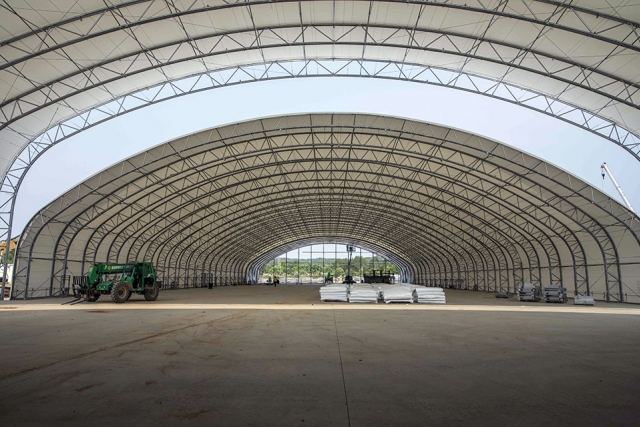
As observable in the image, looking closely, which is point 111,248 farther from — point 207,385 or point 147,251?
point 207,385

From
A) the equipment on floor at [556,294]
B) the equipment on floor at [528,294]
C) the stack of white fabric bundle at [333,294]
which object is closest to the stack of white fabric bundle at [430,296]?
the stack of white fabric bundle at [333,294]

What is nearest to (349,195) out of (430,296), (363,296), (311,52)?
(363,296)

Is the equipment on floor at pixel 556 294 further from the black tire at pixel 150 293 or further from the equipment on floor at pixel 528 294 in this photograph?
the black tire at pixel 150 293

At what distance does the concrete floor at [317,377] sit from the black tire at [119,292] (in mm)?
12448

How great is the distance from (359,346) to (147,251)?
125ft

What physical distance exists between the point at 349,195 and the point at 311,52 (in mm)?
26675

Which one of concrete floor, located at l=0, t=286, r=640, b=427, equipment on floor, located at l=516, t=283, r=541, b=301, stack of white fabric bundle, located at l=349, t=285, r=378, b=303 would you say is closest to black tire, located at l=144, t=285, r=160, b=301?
stack of white fabric bundle, located at l=349, t=285, r=378, b=303

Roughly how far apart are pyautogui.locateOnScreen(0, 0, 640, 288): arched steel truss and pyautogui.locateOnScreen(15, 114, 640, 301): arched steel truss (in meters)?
7.54

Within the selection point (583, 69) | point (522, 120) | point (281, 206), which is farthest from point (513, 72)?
point (281, 206)

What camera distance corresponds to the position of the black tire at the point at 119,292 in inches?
977

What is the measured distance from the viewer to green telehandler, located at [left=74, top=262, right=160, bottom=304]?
2516 centimetres

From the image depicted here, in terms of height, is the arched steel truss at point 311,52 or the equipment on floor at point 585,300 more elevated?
the arched steel truss at point 311,52

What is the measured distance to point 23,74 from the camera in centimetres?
1652

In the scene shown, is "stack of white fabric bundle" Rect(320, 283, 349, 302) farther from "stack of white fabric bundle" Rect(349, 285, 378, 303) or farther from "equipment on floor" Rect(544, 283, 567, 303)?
"equipment on floor" Rect(544, 283, 567, 303)
